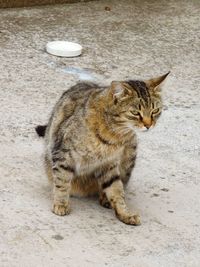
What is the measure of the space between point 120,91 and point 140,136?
112cm

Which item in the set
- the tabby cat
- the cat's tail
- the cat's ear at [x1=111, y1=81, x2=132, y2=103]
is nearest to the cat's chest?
the tabby cat

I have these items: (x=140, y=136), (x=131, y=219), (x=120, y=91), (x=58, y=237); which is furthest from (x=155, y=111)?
(x=140, y=136)

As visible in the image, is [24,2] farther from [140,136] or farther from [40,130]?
[40,130]

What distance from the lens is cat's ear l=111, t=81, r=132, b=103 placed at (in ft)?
12.1

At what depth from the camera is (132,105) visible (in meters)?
3.70

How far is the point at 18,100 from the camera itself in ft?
16.8

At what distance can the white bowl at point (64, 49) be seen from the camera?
5.92m

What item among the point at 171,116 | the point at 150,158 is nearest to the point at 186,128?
the point at 171,116

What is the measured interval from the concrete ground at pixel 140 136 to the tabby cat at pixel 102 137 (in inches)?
5.4

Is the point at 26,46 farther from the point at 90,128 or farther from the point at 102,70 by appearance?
the point at 90,128

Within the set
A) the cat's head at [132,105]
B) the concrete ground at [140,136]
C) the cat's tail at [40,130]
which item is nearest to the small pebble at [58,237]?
the concrete ground at [140,136]

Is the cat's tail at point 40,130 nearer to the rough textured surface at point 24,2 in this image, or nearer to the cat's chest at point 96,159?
the cat's chest at point 96,159

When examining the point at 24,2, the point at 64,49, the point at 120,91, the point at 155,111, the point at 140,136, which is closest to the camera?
the point at 120,91

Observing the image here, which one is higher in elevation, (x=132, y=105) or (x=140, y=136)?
(x=132, y=105)
